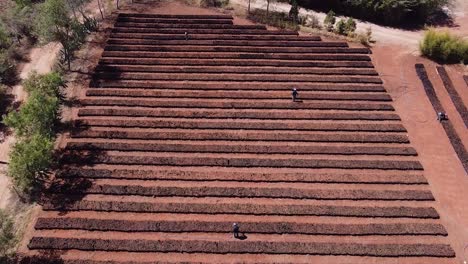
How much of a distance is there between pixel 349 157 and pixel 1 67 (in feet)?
129

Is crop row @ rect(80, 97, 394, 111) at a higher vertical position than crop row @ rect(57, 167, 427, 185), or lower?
higher

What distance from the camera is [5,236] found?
101 ft

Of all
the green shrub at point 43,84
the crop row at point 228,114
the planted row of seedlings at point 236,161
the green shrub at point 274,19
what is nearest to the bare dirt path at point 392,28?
the green shrub at point 274,19

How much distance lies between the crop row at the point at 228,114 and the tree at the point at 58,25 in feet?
33.5

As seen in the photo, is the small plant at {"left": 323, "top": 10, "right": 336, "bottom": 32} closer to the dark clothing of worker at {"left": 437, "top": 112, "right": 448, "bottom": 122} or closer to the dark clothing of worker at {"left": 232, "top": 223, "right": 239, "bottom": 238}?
the dark clothing of worker at {"left": 437, "top": 112, "right": 448, "bottom": 122}

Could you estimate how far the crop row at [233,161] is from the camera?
3988cm

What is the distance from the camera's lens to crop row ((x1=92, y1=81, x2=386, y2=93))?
1916 inches

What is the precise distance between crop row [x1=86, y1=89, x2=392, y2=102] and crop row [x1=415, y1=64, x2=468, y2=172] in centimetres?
495

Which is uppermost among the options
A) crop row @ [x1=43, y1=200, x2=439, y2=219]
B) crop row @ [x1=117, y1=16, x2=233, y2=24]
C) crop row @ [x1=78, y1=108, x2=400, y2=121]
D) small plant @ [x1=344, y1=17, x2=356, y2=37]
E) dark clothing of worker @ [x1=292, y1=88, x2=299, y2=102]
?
small plant @ [x1=344, y1=17, x2=356, y2=37]

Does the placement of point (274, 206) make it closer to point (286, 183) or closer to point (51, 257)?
point (286, 183)

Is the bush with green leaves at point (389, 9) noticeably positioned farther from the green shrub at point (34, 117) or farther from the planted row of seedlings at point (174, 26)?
the green shrub at point (34, 117)

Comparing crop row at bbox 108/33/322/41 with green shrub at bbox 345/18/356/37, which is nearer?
crop row at bbox 108/33/322/41

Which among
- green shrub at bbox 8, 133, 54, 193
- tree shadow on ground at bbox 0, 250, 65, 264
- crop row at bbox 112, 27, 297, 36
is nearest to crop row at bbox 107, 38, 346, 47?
crop row at bbox 112, 27, 297, 36

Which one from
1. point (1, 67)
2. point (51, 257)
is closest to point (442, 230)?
point (51, 257)
